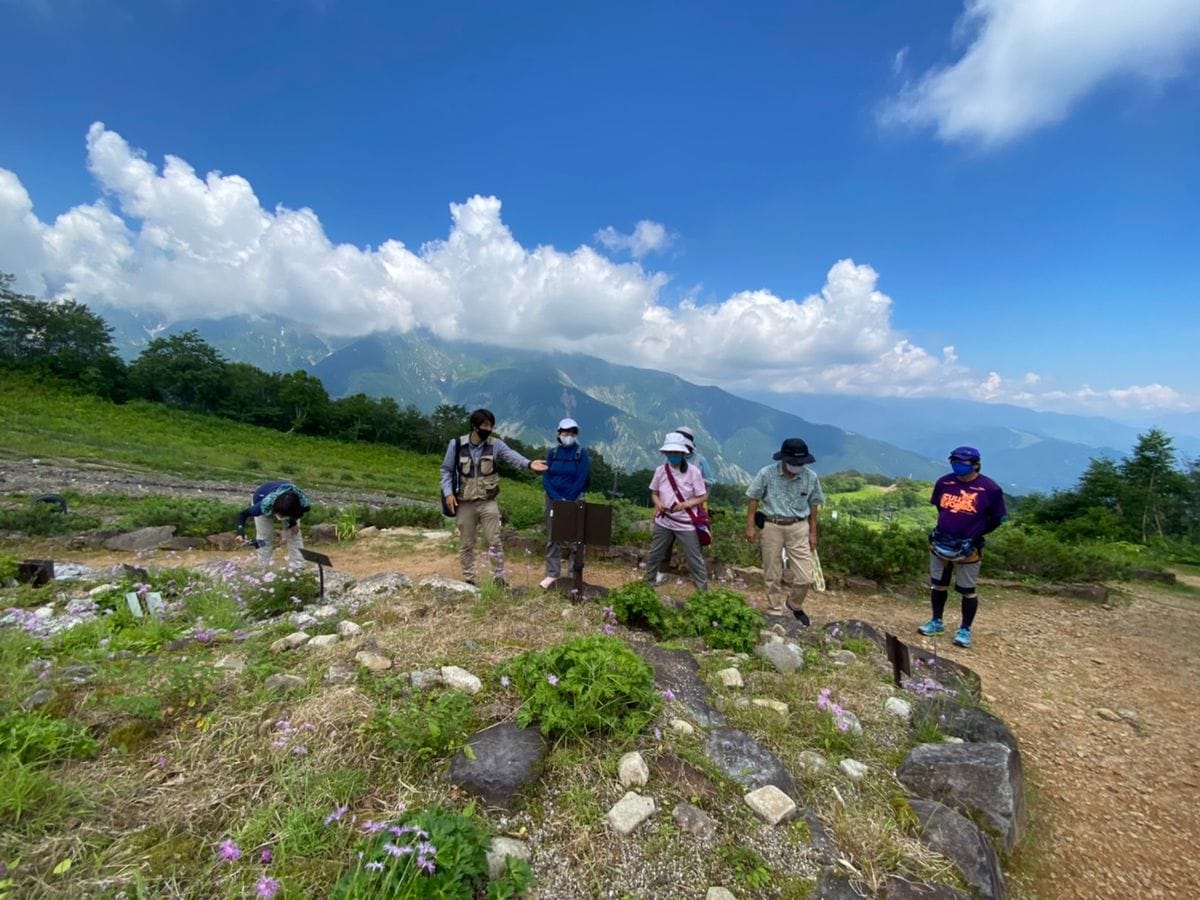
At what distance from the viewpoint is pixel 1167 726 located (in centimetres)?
491

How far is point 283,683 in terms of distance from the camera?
335 centimetres

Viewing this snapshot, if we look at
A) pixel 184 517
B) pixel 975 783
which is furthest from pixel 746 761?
pixel 184 517

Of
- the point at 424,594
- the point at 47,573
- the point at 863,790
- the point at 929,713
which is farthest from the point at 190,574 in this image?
the point at 929,713

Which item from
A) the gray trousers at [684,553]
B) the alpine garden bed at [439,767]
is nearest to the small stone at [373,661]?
the alpine garden bed at [439,767]

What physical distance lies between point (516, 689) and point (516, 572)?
5.40m

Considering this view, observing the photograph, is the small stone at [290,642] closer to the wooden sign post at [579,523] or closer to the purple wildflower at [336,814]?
the purple wildflower at [336,814]

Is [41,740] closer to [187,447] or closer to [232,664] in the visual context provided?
[232,664]

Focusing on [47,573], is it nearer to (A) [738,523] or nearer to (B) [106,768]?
(B) [106,768]

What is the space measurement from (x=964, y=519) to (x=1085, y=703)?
2094 millimetres

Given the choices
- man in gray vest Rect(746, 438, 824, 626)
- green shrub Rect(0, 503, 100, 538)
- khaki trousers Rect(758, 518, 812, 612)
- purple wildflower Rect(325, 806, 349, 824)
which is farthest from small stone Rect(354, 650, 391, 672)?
green shrub Rect(0, 503, 100, 538)

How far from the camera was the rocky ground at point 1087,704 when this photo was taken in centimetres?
321

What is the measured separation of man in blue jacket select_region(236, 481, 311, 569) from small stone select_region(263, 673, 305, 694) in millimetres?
3926

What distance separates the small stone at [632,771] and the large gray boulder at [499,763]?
45cm

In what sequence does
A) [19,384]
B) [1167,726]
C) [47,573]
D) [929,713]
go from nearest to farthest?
[929,713] < [1167,726] < [47,573] < [19,384]
